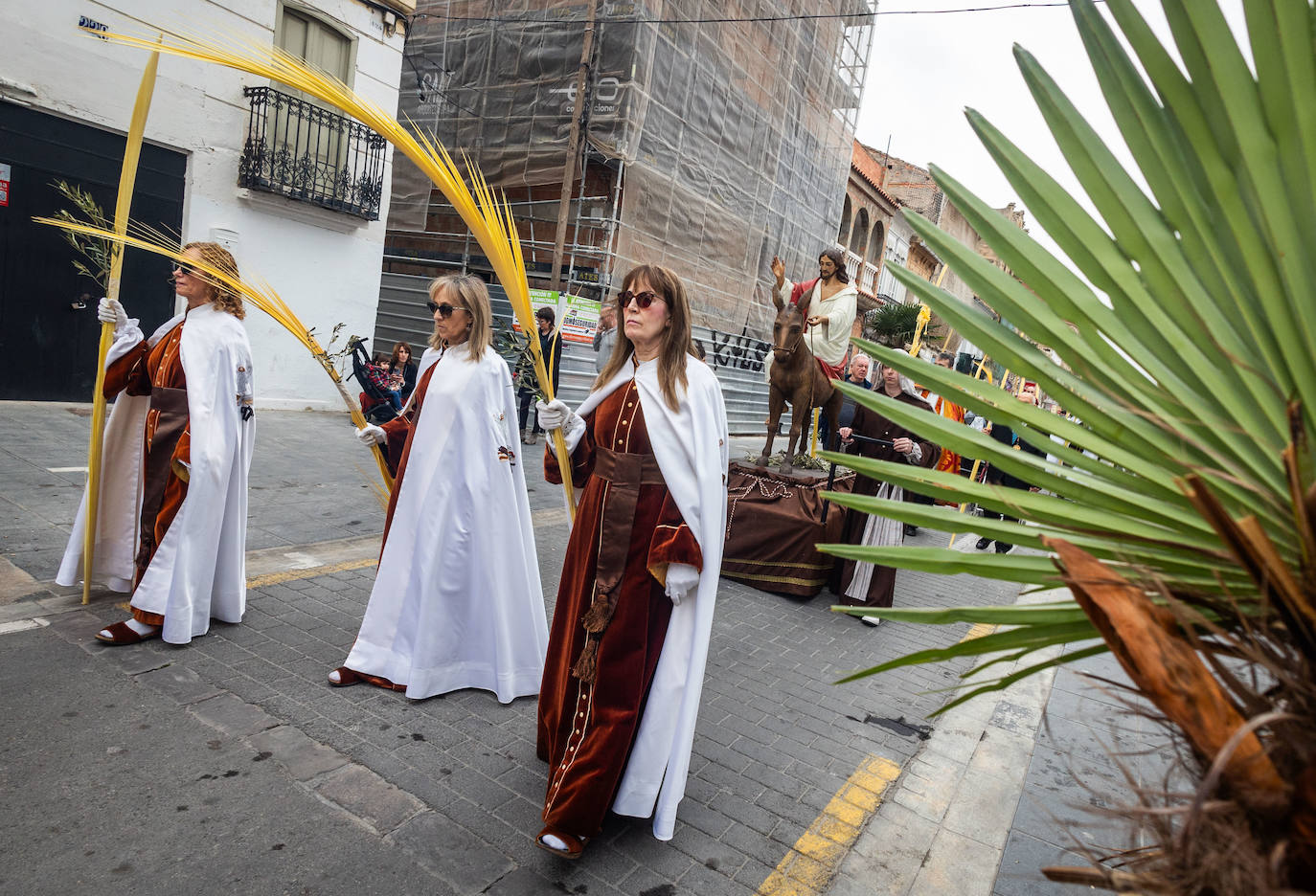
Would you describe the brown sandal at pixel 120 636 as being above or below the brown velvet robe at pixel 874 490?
below

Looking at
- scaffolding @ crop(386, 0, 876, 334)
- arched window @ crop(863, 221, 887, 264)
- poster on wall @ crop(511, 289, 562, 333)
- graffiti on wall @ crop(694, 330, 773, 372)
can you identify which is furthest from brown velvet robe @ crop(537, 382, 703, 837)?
arched window @ crop(863, 221, 887, 264)

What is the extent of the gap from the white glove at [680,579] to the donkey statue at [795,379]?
5.85 m

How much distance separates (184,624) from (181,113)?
905 cm

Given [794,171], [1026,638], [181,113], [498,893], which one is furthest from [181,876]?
[794,171]

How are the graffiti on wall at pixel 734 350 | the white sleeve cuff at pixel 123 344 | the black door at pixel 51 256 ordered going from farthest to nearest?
the graffiti on wall at pixel 734 350 → the black door at pixel 51 256 → the white sleeve cuff at pixel 123 344

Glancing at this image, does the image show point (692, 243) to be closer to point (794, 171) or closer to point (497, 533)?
point (794, 171)

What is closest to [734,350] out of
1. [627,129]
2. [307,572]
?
[627,129]

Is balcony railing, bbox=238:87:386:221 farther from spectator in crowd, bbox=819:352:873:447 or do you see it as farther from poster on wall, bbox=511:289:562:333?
spectator in crowd, bbox=819:352:873:447

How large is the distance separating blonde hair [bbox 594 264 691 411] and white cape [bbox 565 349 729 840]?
0.04m

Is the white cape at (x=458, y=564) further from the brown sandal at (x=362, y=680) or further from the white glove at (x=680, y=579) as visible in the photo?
the white glove at (x=680, y=579)

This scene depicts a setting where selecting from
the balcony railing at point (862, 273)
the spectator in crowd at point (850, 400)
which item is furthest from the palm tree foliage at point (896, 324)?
the spectator in crowd at point (850, 400)

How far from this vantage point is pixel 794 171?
19500 mm

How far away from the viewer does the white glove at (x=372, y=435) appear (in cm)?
414

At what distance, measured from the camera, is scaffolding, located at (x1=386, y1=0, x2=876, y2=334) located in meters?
14.5
